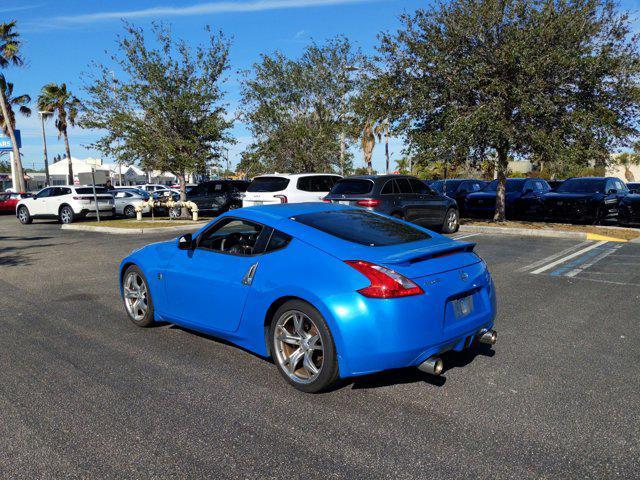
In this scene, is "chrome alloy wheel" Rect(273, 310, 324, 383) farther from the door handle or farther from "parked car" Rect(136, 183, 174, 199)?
"parked car" Rect(136, 183, 174, 199)

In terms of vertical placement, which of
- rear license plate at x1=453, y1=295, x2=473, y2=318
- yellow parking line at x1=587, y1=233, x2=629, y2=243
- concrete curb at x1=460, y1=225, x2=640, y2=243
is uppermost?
rear license plate at x1=453, y1=295, x2=473, y2=318

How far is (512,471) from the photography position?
9.80ft

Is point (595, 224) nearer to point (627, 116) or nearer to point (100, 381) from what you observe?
point (627, 116)

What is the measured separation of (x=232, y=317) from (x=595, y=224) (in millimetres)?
16416

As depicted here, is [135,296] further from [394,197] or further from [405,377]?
[394,197]

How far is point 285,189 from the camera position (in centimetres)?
1575

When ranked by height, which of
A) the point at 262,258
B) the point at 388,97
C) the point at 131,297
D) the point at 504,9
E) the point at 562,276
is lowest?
the point at 562,276

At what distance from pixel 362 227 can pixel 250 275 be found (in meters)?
1.07

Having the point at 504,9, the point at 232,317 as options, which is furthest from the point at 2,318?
the point at 504,9

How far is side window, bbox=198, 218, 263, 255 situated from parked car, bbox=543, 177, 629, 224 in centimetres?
1564

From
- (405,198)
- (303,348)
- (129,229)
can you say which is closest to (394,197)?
(405,198)

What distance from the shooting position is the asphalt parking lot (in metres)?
3.08


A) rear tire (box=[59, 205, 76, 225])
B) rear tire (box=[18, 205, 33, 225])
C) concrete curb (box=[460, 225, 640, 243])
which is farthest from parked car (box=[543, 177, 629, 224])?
rear tire (box=[18, 205, 33, 225])

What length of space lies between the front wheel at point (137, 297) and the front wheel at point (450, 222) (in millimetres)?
10943
